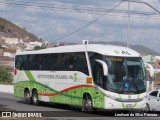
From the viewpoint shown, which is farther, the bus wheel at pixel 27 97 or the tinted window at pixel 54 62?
the bus wheel at pixel 27 97

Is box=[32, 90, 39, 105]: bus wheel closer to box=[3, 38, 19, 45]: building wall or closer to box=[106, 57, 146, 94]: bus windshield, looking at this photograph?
box=[106, 57, 146, 94]: bus windshield

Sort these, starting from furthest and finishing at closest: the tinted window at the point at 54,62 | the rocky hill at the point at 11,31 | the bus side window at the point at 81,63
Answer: the rocky hill at the point at 11,31
the tinted window at the point at 54,62
the bus side window at the point at 81,63

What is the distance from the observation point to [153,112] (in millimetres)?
24281


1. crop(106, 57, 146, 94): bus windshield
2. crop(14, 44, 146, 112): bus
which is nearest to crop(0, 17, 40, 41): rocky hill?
crop(14, 44, 146, 112): bus

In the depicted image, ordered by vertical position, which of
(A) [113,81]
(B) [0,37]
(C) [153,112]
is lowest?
(C) [153,112]

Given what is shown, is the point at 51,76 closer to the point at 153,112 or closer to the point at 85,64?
the point at 85,64

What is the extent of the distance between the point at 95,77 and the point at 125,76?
55.5 inches

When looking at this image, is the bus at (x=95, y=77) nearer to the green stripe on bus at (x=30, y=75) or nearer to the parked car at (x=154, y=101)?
the green stripe on bus at (x=30, y=75)

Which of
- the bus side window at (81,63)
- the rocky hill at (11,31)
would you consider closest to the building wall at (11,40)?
the rocky hill at (11,31)

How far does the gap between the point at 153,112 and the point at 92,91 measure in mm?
5080

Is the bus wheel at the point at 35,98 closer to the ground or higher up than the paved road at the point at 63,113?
higher up

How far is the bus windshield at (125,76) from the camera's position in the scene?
20.2 meters

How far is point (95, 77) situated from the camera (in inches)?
817

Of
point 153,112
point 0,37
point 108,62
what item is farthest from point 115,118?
point 0,37
